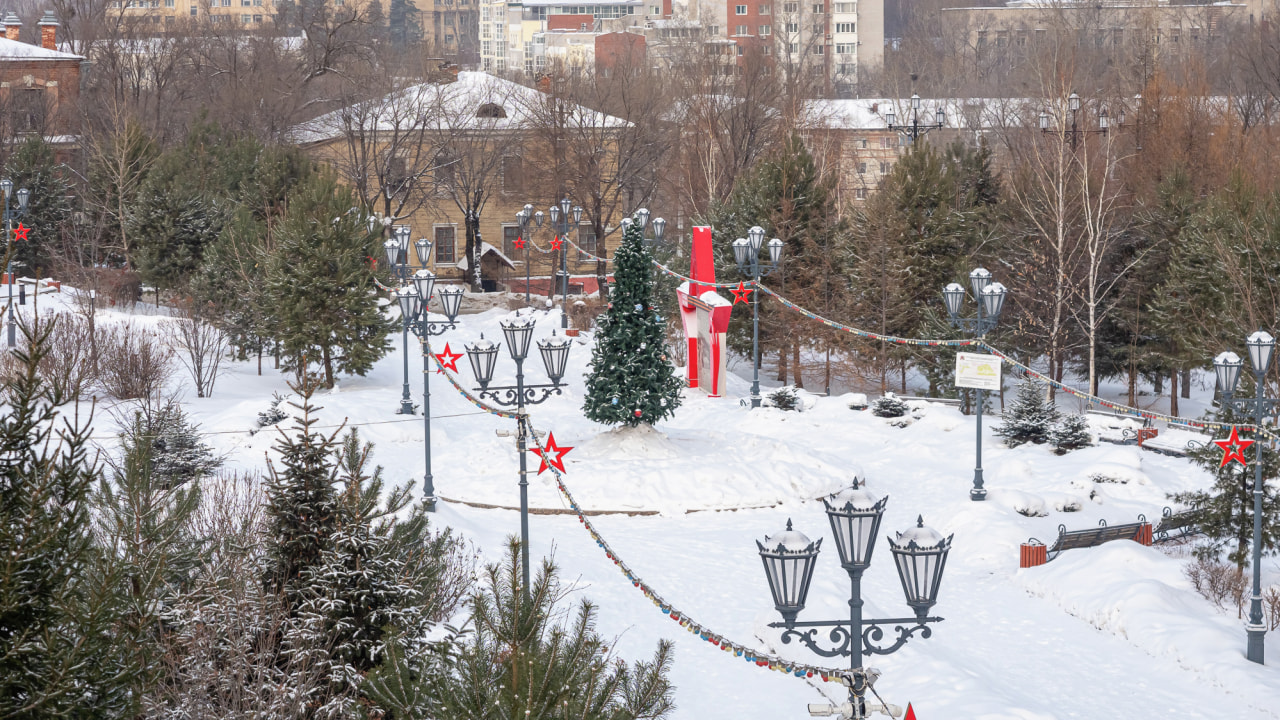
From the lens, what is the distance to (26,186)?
35.3 metres

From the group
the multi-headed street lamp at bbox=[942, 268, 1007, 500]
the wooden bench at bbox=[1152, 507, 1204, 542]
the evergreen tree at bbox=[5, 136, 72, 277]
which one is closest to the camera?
the wooden bench at bbox=[1152, 507, 1204, 542]

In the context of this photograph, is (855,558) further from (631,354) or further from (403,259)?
(403,259)

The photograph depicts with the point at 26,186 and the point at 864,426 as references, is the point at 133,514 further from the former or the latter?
the point at 26,186

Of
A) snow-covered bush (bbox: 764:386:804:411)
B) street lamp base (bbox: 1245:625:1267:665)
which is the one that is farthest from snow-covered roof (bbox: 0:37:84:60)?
street lamp base (bbox: 1245:625:1267:665)

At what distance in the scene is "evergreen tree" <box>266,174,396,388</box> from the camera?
957 inches

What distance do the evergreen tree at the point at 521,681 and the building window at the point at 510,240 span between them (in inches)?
1676

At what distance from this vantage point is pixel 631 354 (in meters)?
19.3

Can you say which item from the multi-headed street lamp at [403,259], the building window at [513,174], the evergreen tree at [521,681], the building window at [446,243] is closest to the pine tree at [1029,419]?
the multi-headed street lamp at [403,259]

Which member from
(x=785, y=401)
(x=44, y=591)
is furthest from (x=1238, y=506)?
(x=44, y=591)

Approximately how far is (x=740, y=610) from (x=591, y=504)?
14.3ft

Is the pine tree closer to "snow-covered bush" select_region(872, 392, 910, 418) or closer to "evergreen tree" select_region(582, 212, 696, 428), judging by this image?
"snow-covered bush" select_region(872, 392, 910, 418)

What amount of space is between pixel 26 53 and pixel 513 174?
18.6 meters

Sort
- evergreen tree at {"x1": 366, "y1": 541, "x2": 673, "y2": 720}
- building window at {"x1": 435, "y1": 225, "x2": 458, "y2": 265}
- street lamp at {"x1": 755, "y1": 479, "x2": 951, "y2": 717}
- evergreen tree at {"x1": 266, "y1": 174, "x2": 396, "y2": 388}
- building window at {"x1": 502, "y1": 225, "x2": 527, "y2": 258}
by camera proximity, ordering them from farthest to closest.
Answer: building window at {"x1": 502, "y1": 225, "x2": 527, "y2": 258}, building window at {"x1": 435, "y1": 225, "x2": 458, "y2": 265}, evergreen tree at {"x1": 266, "y1": 174, "x2": 396, "y2": 388}, street lamp at {"x1": 755, "y1": 479, "x2": 951, "y2": 717}, evergreen tree at {"x1": 366, "y1": 541, "x2": 673, "y2": 720}

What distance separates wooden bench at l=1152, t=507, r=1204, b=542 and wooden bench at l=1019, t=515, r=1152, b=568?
145 mm
